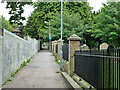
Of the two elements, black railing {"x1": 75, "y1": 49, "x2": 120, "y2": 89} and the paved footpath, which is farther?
the paved footpath

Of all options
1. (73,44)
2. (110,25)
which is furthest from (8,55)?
(110,25)

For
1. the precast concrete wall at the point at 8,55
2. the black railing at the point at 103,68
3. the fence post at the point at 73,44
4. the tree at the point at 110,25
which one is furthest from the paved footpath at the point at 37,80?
the tree at the point at 110,25

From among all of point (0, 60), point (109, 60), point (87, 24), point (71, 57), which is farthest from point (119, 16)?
point (109, 60)

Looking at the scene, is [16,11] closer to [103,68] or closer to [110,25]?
[103,68]

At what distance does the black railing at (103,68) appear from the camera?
4.52m

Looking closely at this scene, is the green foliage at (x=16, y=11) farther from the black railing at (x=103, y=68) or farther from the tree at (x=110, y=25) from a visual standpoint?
the tree at (x=110, y=25)

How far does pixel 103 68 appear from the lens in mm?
5289

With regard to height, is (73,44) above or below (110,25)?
below

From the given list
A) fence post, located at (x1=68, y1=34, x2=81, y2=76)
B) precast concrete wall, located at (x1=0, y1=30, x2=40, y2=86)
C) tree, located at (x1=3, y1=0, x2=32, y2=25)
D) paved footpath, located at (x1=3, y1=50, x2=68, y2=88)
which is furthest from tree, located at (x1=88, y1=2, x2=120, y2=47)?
tree, located at (x1=3, y1=0, x2=32, y2=25)

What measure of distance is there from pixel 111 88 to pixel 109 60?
2.03ft

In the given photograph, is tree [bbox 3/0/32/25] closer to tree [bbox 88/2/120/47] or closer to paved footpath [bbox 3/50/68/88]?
paved footpath [bbox 3/50/68/88]

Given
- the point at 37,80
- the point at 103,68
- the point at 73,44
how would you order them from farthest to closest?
1. the point at 37,80
2. the point at 73,44
3. the point at 103,68

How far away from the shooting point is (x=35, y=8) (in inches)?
1934

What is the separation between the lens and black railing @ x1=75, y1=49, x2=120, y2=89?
178 inches
